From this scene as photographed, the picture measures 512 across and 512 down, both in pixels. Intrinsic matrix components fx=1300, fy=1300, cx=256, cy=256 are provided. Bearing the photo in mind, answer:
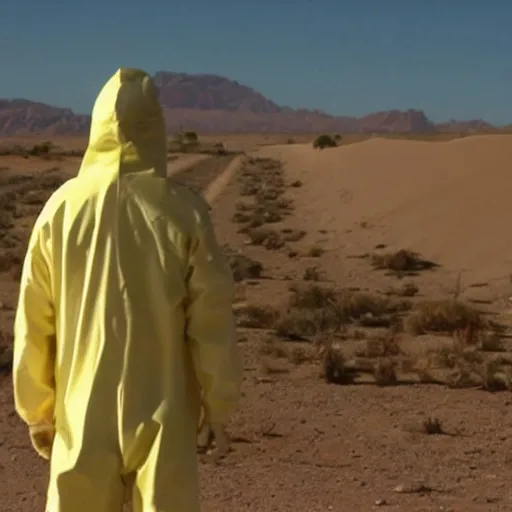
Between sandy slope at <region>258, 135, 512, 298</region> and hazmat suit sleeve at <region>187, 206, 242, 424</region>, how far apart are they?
58.3 feet

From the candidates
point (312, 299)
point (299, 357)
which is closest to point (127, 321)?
point (299, 357)

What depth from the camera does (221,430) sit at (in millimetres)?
4594

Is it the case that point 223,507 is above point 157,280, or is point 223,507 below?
below

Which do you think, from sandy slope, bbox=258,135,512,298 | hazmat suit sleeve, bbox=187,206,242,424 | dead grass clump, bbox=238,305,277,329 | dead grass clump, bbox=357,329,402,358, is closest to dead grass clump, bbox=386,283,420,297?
sandy slope, bbox=258,135,512,298

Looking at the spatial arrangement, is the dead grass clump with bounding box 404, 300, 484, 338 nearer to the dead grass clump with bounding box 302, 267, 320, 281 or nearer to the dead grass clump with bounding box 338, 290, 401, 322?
the dead grass clump with bounding box 338, 290, 401, 322

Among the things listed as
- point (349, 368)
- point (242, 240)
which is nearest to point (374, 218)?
point (242, 240)

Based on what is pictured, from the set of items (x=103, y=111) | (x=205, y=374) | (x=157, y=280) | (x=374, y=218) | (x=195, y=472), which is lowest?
(x=374, y=218)

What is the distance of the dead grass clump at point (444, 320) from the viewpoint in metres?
16.2

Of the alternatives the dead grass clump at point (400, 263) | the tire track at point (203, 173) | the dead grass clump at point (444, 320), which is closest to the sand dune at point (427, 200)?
the dead grass clump at point (400, 263)

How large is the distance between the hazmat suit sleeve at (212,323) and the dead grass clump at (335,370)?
337 inches

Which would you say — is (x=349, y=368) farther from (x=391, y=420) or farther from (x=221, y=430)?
(x=221, y=430)

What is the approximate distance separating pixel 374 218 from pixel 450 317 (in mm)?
17489

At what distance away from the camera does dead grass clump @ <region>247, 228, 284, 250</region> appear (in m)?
27.2

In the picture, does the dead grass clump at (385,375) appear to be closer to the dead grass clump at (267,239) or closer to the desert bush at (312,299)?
the desert bush at (312,299)
